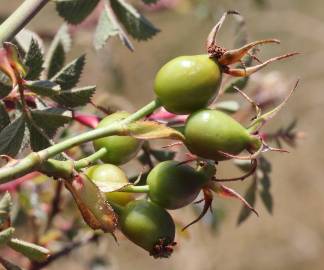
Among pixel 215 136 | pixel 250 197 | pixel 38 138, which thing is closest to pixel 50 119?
pixel 38 138

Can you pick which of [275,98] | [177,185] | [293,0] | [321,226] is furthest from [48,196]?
[293,0]

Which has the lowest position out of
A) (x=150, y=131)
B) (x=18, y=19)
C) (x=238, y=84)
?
(x=238, y=84)

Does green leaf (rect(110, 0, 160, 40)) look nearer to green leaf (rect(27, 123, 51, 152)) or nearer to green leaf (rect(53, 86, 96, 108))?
green leaf (rect(53, 86, 96, 108))

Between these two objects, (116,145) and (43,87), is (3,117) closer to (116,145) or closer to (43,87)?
(43,87)

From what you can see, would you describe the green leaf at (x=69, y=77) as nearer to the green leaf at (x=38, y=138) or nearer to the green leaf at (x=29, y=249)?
the green leaf at (x=38, y=138)

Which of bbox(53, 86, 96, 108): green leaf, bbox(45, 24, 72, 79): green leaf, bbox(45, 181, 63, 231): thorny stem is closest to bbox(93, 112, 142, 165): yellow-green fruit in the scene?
bbox(53, 86, 96, 108): green leaf
